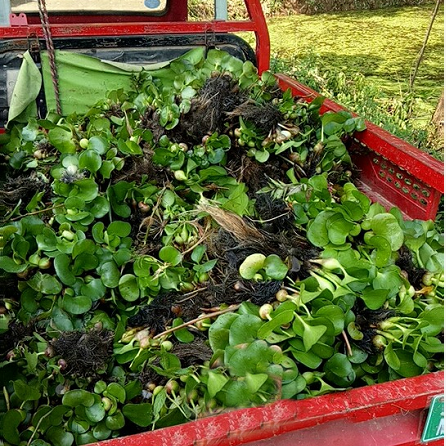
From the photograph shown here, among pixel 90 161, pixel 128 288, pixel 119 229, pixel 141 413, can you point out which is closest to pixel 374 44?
pixel 90 161

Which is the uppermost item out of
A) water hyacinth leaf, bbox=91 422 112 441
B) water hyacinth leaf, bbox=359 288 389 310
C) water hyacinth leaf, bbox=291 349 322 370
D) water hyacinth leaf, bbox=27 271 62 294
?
water hyacinth leaf, bbox=359 288 389 310

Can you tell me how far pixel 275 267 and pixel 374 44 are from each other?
853 cm

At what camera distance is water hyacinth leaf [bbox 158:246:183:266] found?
1.52 meters

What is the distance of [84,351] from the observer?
130cm

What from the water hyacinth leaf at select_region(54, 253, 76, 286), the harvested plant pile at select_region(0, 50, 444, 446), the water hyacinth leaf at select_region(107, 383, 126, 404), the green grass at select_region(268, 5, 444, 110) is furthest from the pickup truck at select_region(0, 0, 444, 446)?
the green grass at select_region(268, 5, 444, 110)

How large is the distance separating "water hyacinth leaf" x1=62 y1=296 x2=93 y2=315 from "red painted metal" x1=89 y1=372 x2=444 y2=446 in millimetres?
579

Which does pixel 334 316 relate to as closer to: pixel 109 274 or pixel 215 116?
pixel 109 274

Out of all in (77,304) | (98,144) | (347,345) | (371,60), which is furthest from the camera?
(371,60)

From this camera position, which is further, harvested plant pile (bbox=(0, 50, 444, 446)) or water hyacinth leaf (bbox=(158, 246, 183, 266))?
water hyacinth leaf (bbox=(158, 246, 183, 266))

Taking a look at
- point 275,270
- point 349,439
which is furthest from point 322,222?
point 349,439

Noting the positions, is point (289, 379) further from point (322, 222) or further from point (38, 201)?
point (38, 201)

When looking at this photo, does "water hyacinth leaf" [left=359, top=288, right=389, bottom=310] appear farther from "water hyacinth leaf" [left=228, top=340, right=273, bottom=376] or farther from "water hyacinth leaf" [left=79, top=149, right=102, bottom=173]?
"water hyacinth leaf" [left=79, top=149, right=102, bottom=173]

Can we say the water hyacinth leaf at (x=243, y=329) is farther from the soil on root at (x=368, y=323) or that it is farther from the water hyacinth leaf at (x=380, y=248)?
the water hyacinth leaf at (x=380, y=248)

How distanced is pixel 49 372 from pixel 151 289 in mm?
337
